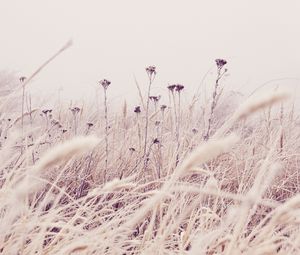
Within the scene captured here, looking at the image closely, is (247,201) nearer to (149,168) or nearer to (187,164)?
(187,164)

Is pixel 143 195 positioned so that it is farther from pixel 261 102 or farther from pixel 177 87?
pixel 261 102

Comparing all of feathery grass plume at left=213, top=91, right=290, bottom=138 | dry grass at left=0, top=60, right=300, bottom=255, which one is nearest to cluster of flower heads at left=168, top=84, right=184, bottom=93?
dry grass at left=0, top=60, right=300, bottom=255

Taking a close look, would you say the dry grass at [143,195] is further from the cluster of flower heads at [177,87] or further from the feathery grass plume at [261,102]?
the feathery grass plume at [261,102]

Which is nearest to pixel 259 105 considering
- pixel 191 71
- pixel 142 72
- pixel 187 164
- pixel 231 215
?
pixel 187 164

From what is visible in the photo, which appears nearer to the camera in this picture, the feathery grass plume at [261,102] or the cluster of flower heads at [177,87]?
the feathery grass plume at [261,102]

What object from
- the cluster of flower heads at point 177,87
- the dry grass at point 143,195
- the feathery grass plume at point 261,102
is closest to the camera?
the feathery grass plume at point 261,102

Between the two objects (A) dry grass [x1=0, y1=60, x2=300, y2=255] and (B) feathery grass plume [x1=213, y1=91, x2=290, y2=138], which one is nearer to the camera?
(B) feathery grass plume [x1=213, y1=91, x2=290, y2=138]

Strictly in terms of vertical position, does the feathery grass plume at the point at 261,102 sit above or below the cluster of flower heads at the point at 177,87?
below

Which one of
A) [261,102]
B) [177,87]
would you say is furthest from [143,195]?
[261,102]

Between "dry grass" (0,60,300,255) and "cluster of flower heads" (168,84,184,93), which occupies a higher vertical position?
"cluster of flower heads" (168,84,184,93)

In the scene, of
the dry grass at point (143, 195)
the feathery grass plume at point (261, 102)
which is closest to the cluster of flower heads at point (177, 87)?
the dry grass at point (143, 195)

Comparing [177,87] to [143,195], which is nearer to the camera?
[143,195]

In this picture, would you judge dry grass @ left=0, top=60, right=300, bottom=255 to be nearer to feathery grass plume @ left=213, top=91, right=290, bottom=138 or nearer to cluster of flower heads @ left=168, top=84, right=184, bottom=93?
cluster of flower heads @ left=168, top=84, right=184, bottom=93

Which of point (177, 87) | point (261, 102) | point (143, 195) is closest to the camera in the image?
point (261, 102)
